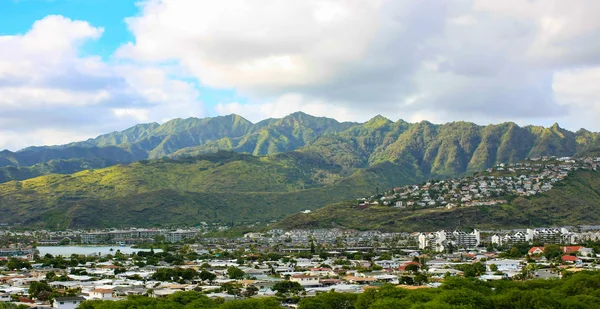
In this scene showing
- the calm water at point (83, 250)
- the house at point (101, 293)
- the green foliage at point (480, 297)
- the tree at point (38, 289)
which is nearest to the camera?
the green foliage at point (480, 297)

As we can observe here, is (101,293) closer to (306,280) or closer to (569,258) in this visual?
(306,280)

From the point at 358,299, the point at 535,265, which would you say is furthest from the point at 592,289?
the point at 535,265

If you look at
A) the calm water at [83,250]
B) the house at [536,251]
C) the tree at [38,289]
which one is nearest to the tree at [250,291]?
the tree at [38,289]

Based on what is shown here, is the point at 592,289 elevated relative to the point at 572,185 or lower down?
lower down

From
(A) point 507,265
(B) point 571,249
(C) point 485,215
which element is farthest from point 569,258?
(C) point 485,215

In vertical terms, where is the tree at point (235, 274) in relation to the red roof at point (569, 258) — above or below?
below

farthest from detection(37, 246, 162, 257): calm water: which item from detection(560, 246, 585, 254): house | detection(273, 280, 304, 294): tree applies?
detection(560, 246, 585, 254): house

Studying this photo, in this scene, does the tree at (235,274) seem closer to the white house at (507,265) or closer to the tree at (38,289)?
the tree at (38,289)

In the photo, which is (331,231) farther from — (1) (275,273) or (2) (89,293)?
(2) (89,293)
